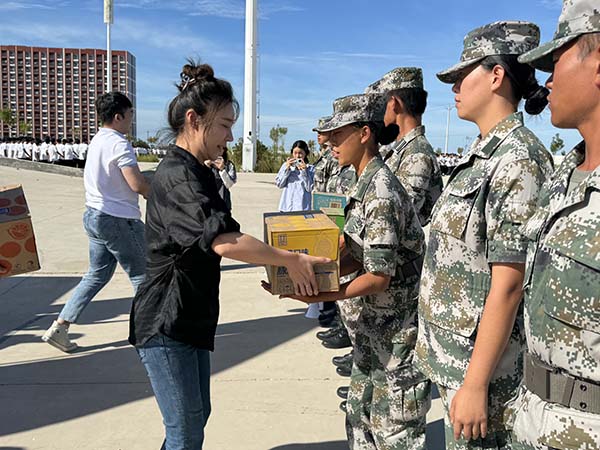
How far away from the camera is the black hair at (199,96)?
2111 millimetres

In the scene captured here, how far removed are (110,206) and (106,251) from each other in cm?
42

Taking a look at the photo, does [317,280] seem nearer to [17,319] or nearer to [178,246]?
[178,246]

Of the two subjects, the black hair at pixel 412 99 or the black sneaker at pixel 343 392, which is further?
the black sneaker at pixel 343 392

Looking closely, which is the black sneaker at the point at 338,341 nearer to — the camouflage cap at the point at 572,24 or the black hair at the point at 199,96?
the black hair at the point at 199,96

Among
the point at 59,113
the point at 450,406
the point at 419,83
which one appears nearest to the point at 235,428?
the point at 450,406

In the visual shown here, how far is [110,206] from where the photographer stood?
4273mm

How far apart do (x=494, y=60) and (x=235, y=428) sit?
2.56 m

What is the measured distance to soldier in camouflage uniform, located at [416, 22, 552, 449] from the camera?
1.65 m

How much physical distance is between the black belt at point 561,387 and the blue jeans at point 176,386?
132 centimetres

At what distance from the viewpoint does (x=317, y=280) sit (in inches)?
84.0

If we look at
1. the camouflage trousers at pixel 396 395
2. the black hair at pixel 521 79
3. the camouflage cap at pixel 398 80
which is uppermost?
the camouflage cap at pixel 398 80

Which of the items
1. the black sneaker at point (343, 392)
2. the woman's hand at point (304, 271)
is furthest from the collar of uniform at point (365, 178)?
the black sneaker at point (343, 392)

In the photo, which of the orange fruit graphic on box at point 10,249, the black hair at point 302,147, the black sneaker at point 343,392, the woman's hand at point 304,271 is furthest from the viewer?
the black hair at point 302,147

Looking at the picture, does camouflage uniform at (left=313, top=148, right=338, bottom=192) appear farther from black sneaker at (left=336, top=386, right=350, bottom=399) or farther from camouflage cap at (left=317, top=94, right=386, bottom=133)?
camouflage cap at (left=317, top=94, right=386, bottom=133)
